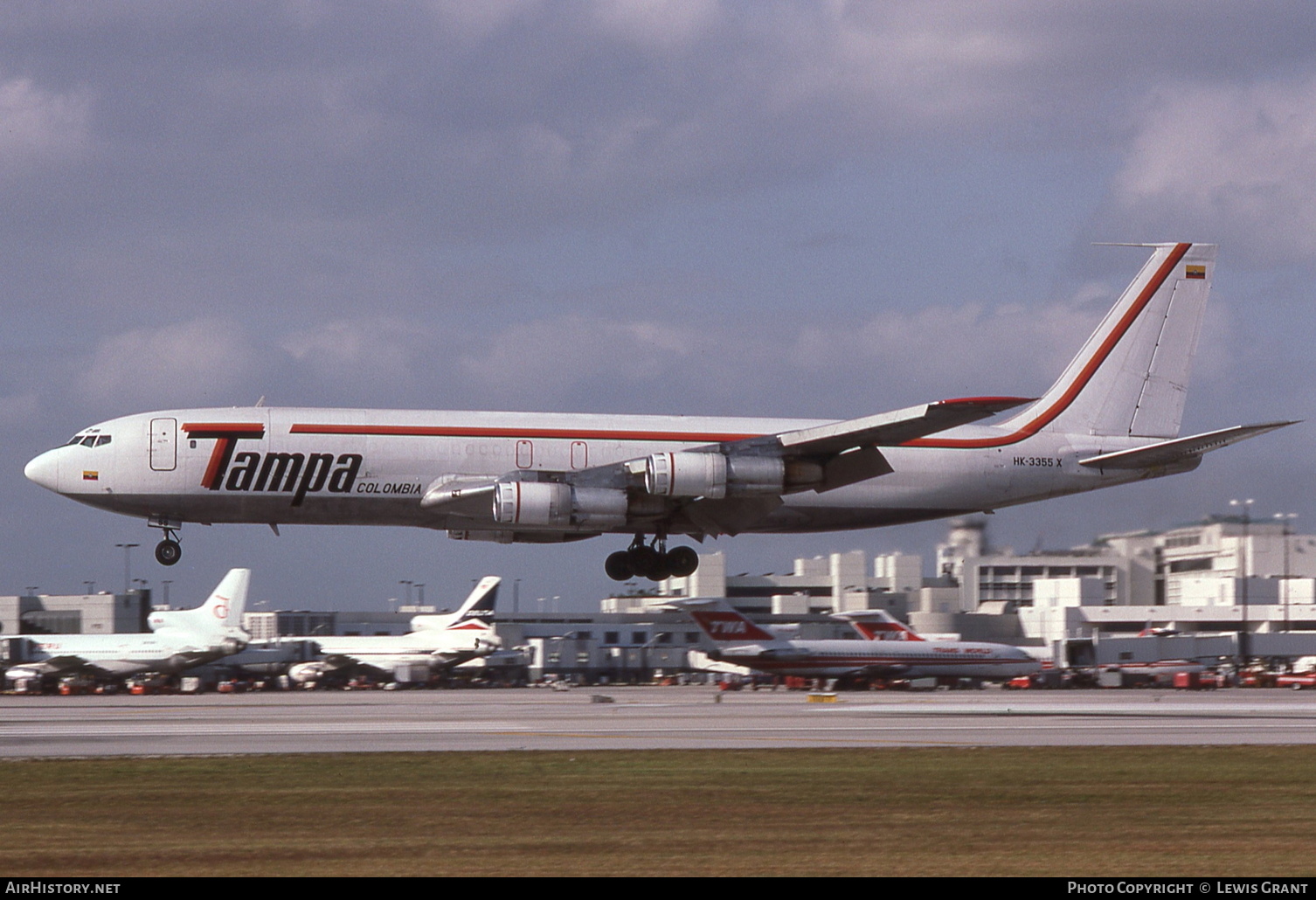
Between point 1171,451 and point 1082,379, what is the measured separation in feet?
15.2

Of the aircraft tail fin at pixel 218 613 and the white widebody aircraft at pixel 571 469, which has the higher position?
the white widebody aircraft at pixel 571 469

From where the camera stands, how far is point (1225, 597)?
408ft

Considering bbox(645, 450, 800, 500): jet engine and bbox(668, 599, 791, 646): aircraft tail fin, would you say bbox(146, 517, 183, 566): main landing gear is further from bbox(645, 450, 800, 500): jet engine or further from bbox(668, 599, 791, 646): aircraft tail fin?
bbox(668, 599, 791, 646): aircraft tail fin

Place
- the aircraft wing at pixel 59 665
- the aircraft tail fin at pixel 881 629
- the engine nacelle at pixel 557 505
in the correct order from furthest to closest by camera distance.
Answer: the aircraft tail fin at pixel 881 629 → the aircraft wing at pixel 59 665 → the engine nacelle at pixel 557 505

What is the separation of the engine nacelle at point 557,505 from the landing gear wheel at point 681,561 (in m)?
4.73

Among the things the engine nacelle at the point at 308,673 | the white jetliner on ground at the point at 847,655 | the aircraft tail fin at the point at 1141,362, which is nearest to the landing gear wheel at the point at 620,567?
the aircraft tail fin at the point at 1141,362

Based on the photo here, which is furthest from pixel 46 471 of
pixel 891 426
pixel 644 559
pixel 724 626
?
pixel 724 626

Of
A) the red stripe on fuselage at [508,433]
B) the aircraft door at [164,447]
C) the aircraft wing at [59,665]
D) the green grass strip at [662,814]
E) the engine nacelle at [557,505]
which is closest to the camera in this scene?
the green grass strip at [662,814]

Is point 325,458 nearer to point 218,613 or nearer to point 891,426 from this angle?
point 891,426

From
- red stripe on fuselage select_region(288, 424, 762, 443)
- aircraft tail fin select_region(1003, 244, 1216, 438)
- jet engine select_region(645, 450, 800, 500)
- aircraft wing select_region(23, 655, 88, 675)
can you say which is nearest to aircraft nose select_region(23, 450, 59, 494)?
red stripe on fuselage select_region(288, 424, 762, 443)

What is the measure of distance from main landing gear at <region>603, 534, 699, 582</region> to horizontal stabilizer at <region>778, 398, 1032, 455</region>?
17.7 feet

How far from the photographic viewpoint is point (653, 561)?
47406 millimetres

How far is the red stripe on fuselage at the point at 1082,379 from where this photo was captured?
47.3 m

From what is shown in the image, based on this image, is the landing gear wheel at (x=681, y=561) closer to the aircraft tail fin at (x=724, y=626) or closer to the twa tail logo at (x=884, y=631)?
the aircraft tail fin at (x=724, y=626)
